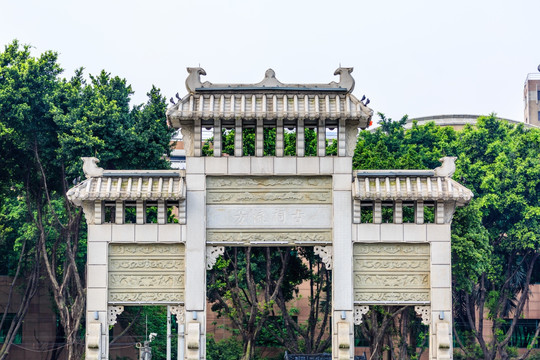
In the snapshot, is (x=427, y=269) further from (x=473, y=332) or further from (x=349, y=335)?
(x=473, y=332)

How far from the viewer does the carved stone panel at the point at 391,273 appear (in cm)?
1664

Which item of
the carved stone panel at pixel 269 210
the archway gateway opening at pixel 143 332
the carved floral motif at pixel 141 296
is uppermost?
the carved stone panel at pixel 269 210

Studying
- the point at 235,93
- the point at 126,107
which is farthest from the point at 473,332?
the point at 235,93

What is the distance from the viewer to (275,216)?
54.7 feet

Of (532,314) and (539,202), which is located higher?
(539,202)

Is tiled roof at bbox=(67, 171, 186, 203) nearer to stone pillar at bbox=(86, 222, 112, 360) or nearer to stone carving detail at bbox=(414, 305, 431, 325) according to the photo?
stone pillar at bbox=(86, 222, 112, 360)

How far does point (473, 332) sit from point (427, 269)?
17234 millimetres

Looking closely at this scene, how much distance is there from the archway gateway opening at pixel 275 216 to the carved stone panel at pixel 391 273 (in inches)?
0.7

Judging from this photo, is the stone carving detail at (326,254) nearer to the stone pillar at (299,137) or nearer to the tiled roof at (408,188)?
the tiled roof at (408,188)

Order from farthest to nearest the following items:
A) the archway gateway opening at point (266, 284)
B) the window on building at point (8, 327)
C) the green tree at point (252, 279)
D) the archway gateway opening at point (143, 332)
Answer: the window on building at point (8, 327)
the archway gateway opening at point (143, 332)
the archway gateway opening at point (266, 284)
the green tree at point (252, 279)

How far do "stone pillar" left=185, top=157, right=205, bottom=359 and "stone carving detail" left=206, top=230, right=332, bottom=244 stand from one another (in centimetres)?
27

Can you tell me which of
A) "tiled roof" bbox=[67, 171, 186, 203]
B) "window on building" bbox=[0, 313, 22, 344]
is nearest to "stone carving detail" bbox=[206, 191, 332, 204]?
"tiled roof" bbox=[67, 171, 186, 203]

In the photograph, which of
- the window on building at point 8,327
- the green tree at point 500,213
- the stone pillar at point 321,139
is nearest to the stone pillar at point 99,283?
the stone pillar at point 321,139

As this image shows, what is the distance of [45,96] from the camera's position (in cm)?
2733
